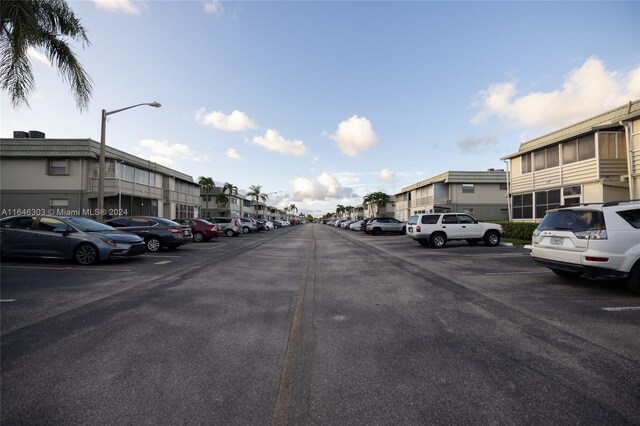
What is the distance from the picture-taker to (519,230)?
1891cm

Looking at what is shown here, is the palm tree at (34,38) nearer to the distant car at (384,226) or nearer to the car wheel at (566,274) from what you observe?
the car wheel at (566,274)

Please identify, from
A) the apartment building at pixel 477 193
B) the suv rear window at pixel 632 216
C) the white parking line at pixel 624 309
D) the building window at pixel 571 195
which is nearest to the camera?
the white parking line at pixel 624 309

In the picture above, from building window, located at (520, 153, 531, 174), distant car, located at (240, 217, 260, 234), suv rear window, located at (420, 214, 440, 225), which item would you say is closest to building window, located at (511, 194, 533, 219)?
building window, located at (520, 153, 531, 174)

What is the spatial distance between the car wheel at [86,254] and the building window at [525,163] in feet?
85.3

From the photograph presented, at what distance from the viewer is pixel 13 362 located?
3.23 m

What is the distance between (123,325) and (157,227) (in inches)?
423

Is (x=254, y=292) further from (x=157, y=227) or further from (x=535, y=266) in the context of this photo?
(x=157, y=227)

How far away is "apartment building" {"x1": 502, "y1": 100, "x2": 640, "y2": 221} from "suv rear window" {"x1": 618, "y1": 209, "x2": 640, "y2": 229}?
12487mm

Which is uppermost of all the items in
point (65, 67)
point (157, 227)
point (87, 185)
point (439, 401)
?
point (65, 67)

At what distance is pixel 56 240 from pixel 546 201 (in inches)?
1010

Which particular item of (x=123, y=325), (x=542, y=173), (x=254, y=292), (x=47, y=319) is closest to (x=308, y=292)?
(x=254, y=292)

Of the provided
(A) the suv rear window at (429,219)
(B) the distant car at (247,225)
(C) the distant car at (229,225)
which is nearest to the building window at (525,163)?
(A) the suv rear window at (429,219)

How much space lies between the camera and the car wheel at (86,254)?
930 cm

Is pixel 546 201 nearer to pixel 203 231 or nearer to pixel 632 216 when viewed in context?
pixel 632 216
